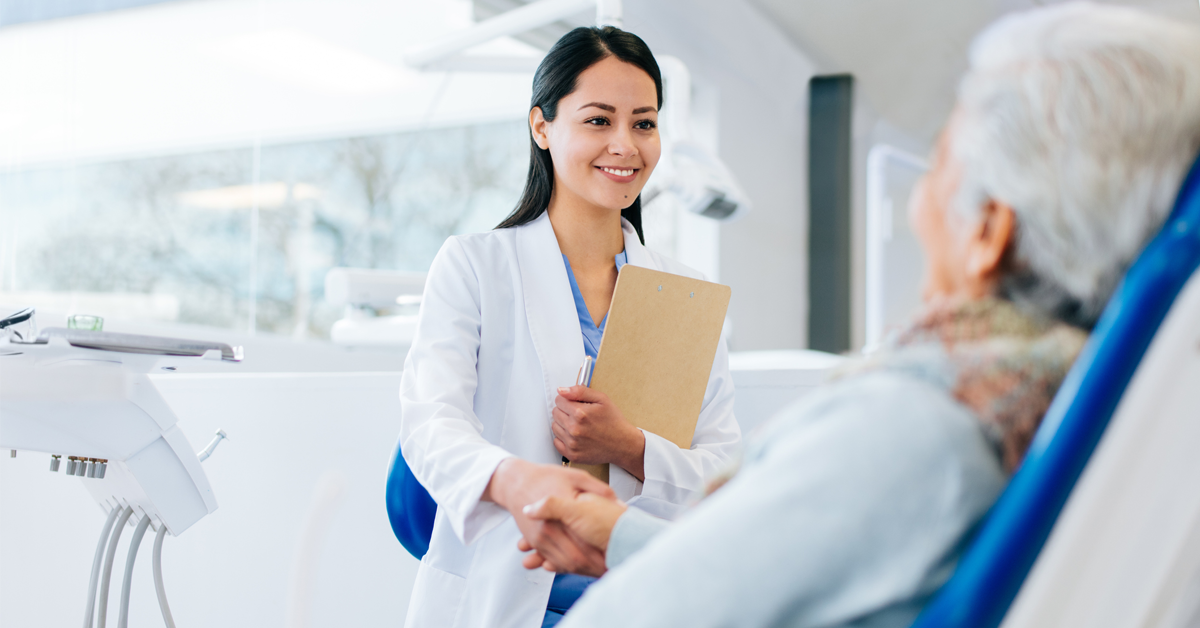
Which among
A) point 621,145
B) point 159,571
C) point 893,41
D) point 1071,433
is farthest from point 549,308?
point 893,41

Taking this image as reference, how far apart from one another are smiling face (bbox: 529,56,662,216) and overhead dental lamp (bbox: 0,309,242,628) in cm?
54

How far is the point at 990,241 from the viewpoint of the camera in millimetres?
573

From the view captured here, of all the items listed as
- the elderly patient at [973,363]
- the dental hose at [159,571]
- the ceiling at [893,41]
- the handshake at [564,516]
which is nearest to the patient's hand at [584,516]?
the handshake at [564,516]

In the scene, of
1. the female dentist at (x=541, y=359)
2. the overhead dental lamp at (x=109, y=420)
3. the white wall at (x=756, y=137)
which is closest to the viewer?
the overhead dental lamp at (x=109, y=420)

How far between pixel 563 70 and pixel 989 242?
2.74 feet

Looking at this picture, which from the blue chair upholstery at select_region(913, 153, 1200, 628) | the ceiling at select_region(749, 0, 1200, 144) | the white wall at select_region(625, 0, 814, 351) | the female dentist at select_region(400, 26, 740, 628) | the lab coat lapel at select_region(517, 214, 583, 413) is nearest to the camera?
the blue chair upholstery at select_region(913, 153, 1200, 628)

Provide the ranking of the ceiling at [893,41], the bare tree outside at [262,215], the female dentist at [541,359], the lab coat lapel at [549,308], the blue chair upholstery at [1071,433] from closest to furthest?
the blue chair upholstery at [1071,433]
the female dentist at [541,359]
the lab coat lapel at [549,308]
the ceiling at [893,41]
the bare tree outside at [262,215]

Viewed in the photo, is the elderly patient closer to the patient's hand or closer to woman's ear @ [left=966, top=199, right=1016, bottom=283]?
woman's ear @ [left=966, top=199, right=1016, bottom=283]

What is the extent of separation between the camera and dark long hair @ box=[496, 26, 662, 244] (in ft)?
4.19

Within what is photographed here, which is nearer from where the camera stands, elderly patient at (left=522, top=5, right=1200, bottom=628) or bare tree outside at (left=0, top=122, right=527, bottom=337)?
elderly patient at (left=522, top=5, right=1200, bottom=628)

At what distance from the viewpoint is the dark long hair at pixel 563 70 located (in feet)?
4.19

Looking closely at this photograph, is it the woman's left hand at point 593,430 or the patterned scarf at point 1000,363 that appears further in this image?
the woman's left hand at point 593,430

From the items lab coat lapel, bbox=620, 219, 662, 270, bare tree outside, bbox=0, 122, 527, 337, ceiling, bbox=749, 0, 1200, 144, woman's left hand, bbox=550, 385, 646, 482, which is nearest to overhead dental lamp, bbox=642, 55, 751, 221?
lab coat lapel, bbox=620, 219, 662, 270

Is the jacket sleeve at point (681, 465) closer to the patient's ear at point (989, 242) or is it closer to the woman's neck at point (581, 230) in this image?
the woman's neck at point (581, 230)
